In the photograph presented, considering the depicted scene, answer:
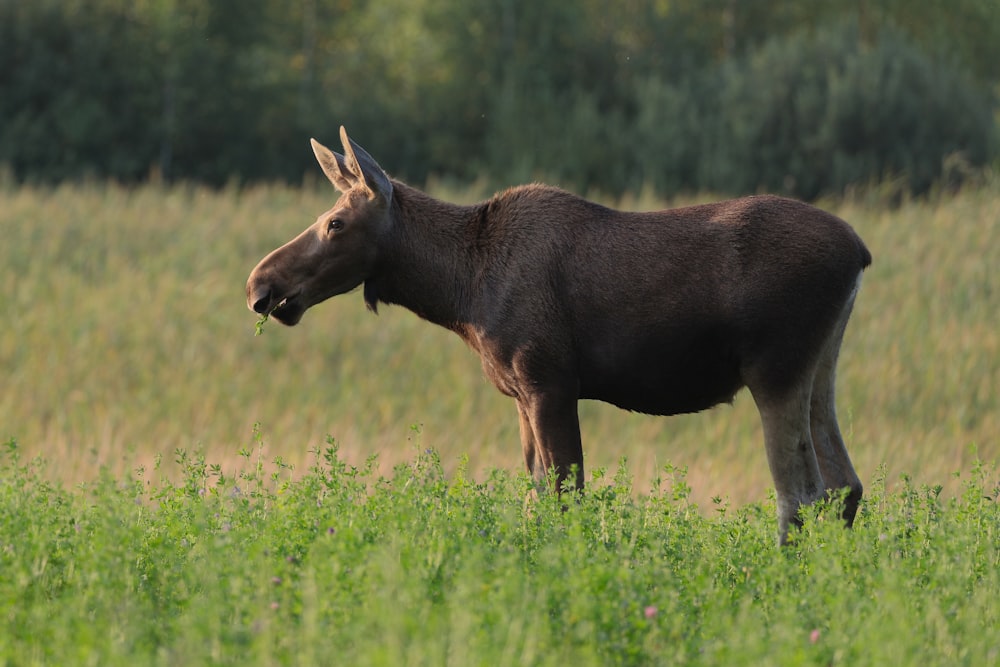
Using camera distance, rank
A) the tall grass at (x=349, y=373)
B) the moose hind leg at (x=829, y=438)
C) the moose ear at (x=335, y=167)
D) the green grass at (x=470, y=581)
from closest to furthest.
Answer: the green grass at (x=470, y=581) < the moose hind leg at (x=829, y=438) < the moose ear at (x=335, y=167) < the tall grass at (x=349, y=373)

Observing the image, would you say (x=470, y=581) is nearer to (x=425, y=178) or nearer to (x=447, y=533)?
(x=447, y=533)

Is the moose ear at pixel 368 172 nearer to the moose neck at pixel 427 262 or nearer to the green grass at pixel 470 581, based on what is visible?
the moose neck at pixel 427 262

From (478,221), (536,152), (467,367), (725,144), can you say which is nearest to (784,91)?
(725,144)

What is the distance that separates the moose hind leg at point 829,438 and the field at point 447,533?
0.23 meters

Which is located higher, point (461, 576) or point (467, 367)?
point (461, 576)

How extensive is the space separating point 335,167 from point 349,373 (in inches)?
322

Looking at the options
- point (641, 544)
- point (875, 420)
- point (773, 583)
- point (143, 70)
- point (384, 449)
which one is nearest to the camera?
point (773, 583)

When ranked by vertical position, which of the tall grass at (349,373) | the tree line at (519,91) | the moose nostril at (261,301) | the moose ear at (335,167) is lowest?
the tree line at (519,91)

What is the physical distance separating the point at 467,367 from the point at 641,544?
29.1ft

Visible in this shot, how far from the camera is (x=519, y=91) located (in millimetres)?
36281

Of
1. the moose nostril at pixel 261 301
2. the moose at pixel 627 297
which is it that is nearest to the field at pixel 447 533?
the moose at pixel 627 297

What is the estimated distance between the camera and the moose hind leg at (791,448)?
6.59 metres

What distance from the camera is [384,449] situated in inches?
449

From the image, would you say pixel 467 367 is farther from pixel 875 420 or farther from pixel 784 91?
pixel 784 91
